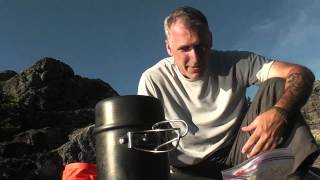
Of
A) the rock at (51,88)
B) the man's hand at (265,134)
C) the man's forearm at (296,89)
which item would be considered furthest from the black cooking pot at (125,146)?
the rock at (51,88)

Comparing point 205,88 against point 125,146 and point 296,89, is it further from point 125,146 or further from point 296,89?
point 125,146

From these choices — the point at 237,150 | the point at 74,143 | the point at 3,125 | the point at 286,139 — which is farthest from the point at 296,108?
the point at 3,125

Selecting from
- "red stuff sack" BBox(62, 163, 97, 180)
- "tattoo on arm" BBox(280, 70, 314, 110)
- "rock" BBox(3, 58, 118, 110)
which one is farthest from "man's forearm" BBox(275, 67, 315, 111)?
"rock" BBox(3, 58, 118, 110)

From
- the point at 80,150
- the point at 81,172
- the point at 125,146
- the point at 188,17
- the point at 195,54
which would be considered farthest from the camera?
the point at 80,150

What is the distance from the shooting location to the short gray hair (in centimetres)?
416

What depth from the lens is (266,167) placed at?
2717 millimetres

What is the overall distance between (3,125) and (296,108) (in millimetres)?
15922

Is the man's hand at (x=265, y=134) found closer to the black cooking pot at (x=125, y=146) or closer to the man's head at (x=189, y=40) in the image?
the black cooking pot at (x=125, y=146)

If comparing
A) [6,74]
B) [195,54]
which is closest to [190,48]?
[195,54]

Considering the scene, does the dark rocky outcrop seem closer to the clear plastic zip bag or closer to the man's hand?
the man's hand

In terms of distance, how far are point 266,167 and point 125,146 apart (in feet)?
2.79

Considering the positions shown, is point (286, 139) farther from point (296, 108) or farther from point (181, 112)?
point (181, 112)

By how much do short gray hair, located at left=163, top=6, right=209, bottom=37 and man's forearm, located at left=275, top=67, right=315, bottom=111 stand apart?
95 centimetres

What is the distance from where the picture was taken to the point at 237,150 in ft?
12.9
